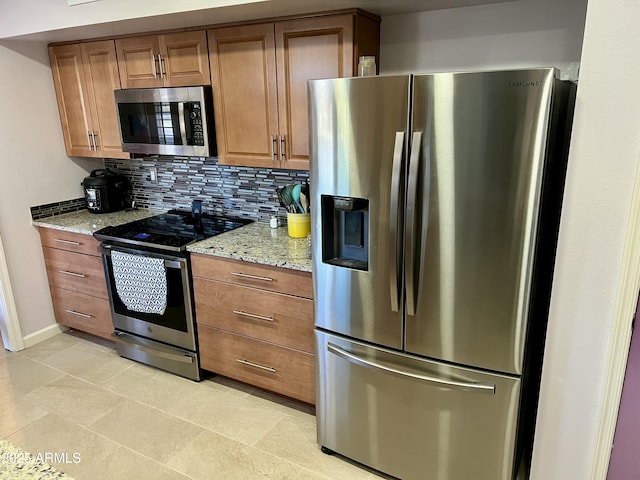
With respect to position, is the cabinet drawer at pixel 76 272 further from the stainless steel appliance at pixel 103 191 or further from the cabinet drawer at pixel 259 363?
the cabinet drawer at pixel 259 363

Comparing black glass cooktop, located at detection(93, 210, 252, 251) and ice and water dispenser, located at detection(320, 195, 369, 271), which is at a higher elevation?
ice and water dispenser, located at detection(320, 195, 369, 271)

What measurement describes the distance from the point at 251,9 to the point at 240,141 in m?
0.71

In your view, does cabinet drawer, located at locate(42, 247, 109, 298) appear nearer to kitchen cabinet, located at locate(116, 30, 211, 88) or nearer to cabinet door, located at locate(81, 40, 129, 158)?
cabinet door, located at locate(81, 40, 129, 158)

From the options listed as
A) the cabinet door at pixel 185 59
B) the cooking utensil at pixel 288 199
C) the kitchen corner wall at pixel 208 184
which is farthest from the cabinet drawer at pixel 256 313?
the cabinet door at pixel 185 59

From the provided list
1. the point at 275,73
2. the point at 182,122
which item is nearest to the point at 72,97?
the point at 182,122

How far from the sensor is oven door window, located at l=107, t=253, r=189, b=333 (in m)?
2.71

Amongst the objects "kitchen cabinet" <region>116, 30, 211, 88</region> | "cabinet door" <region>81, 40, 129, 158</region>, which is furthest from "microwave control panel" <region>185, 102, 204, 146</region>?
"cabinet door" <region>81, 40, 129, 158</region>

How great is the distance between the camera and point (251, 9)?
217 cm

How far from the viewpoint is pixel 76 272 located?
322cm

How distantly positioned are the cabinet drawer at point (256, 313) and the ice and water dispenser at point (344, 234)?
1.41 ft

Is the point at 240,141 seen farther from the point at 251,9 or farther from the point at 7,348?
the point at 7,348

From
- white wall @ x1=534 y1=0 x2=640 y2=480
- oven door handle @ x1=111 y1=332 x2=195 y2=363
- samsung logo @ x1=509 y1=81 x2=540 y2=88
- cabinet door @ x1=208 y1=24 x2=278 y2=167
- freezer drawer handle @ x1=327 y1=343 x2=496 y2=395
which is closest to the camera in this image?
white wall @ x1=534 y1=0 x2=640 y2=480

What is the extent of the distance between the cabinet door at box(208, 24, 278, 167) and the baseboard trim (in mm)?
1982

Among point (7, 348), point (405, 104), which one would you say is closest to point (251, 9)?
point (405, 104)
